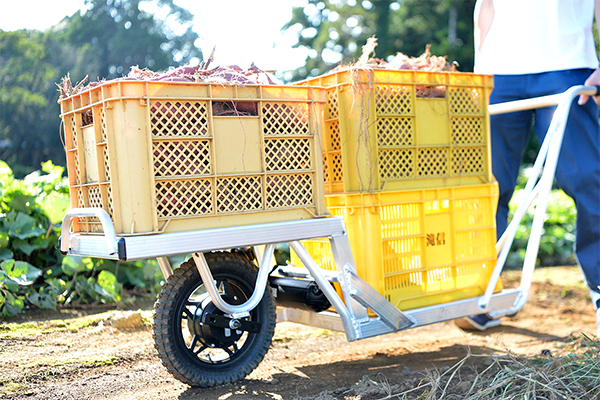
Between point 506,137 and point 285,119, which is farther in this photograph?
point 506,137

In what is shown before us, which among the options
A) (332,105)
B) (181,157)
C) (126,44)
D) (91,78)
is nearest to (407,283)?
(332,105)

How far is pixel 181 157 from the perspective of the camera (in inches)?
90.0

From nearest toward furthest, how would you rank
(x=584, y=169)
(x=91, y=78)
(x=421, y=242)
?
(x=421, y=242), (x=584, y=169), (x=91, y=78)

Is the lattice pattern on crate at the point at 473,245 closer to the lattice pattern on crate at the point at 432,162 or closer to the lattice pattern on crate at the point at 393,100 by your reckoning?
the lattice pattern on crate at the point at 432,162

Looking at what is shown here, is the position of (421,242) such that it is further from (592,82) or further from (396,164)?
(592,82)

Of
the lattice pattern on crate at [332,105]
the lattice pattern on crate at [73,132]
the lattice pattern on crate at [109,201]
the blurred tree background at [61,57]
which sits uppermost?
the blurred tree background at [61,57]

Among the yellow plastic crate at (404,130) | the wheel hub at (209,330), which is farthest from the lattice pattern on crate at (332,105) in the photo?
the wheel hub at (209,330)

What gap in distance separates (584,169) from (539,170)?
27 cm

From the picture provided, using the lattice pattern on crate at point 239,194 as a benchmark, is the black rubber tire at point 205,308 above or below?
below

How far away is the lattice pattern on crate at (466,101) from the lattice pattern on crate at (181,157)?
1.51m

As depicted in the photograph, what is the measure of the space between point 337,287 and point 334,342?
765 mm

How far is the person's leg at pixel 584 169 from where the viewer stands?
310 centimetres

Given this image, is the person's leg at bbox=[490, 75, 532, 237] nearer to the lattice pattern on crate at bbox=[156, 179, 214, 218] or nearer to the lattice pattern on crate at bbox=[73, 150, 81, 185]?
the lattice pattern on crate at bbox=[156, 179, 214, 218]

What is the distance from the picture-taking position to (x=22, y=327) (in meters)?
3.30
